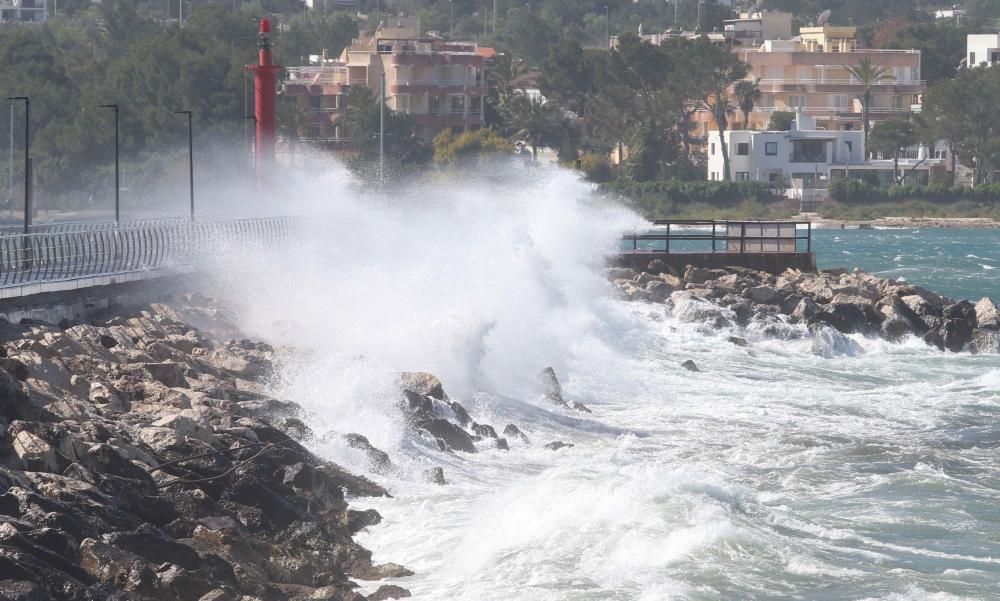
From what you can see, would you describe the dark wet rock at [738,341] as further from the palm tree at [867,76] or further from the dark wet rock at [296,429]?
the palm tree at [867,76]

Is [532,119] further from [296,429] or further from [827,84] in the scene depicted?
[296,429]

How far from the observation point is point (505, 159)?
76.8 m

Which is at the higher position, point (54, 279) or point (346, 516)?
point (54, 279)

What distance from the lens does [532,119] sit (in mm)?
84688

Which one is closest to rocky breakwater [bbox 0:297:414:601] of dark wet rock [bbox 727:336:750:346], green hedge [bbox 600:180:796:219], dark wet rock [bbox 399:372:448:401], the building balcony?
dark wet rock [bbox 399:372:448:401]

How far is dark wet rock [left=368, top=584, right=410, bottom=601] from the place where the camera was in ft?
41.4

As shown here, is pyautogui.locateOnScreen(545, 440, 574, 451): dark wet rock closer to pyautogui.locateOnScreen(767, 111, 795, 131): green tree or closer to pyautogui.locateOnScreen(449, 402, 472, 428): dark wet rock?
pyautogui.locateOnScreen(449, 402, 472, 428): dark wet rock

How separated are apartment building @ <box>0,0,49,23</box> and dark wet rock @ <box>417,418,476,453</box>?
125 m

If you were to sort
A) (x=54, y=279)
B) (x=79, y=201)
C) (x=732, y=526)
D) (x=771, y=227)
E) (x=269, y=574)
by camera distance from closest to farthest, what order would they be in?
(x=269, y=574) < (x=732, y=526) < (x=54, y=279) < (x=771, y=227) < (x=79, y=201)

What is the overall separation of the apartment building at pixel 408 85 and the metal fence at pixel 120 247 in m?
50.5

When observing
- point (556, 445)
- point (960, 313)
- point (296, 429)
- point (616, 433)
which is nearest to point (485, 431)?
point (556, 445)

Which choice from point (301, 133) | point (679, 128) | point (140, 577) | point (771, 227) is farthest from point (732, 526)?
point (679, 128)

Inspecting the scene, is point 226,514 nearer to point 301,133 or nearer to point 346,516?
point 346,516

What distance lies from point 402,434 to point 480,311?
937 cm
